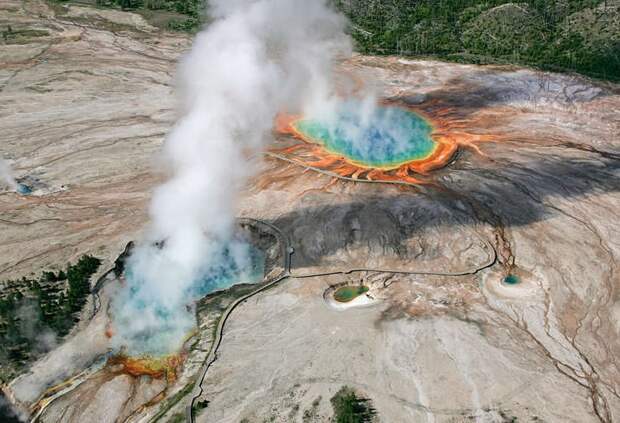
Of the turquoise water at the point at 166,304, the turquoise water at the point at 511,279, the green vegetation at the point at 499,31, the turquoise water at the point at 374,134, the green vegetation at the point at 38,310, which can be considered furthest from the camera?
the green vegetation at the point at 499,31

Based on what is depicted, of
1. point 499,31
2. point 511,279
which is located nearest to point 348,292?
point 511,279

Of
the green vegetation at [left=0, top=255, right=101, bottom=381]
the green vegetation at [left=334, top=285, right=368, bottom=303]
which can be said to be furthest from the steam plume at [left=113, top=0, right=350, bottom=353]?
the green vegetation at [left=334, top=285, right=368, bottom=303]

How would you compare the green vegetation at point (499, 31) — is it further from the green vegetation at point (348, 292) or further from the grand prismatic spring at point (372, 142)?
the green vegetation at point (348, 292)

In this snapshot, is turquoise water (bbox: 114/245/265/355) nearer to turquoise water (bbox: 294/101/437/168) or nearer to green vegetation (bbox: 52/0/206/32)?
→ turquoise water (bbox: 294/101/437/168)

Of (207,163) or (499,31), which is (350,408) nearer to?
(207,163)

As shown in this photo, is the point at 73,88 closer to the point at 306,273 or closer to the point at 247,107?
the point at 247,107

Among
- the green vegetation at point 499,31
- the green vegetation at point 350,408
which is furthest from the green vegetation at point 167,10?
the green vegetation at point 350,408
